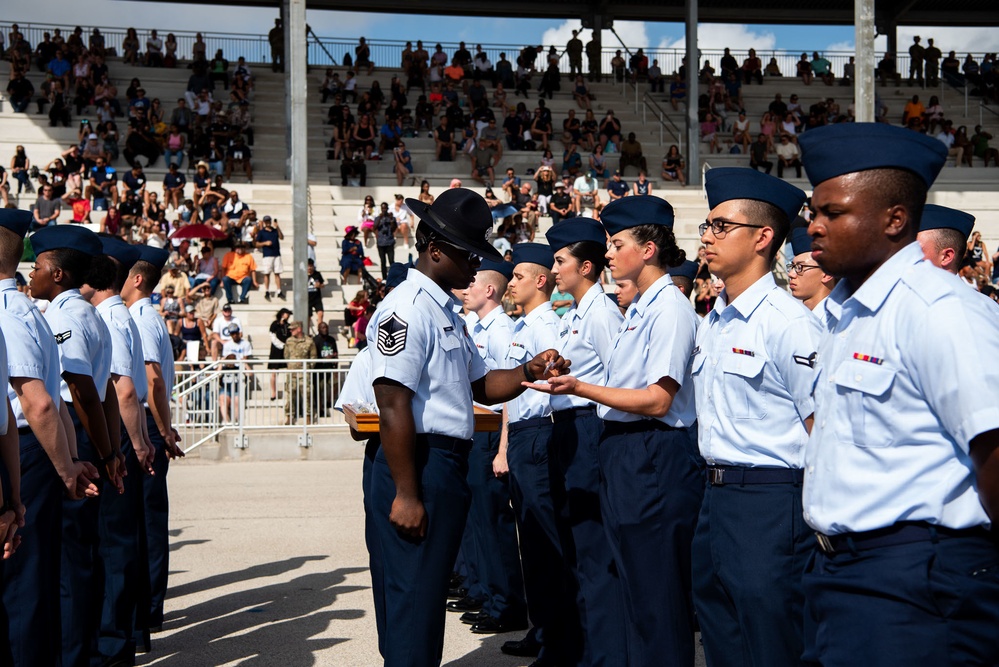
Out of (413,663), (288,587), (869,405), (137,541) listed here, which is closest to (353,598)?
(288,587)

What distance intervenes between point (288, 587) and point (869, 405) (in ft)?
20.8

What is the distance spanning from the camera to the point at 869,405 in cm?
288

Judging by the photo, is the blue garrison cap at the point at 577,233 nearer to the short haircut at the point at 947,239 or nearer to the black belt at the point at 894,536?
the short haircut at the point at 947,239

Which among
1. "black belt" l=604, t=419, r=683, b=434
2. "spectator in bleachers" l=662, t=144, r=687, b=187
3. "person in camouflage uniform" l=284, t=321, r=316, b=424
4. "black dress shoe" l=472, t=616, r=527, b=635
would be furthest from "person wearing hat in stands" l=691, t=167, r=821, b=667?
Result: "spectator in bleachers" l=662, t=144, r=687, b=187

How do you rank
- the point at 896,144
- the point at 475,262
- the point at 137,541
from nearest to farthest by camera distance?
the point at 896,144, the point at 475,262, the point at 137,541

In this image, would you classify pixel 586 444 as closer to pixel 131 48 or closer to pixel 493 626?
pixel 493 626

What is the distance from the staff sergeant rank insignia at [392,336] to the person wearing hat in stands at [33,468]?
146 centimetres

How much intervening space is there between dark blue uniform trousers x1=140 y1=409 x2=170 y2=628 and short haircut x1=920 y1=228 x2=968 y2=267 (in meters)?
4.81

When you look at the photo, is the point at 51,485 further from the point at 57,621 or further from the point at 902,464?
the point at 902,464

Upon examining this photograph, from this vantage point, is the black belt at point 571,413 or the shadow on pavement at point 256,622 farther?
the shadow on pavement at point 256,622

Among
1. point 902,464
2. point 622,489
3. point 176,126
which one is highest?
point 176,126

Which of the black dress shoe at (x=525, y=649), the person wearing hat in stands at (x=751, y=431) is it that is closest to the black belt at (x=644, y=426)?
the person wearing hat in stands at (x=751, y=431)

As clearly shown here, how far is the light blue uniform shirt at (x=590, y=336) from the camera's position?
231 inches

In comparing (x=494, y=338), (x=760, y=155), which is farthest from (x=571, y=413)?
(x=760, y=155)
